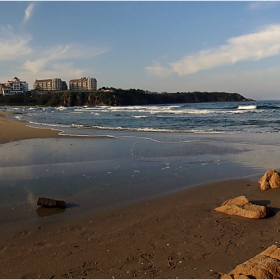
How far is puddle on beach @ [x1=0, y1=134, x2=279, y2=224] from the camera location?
5.43m

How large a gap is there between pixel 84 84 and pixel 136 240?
18675 centimetres

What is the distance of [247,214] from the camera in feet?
14.4

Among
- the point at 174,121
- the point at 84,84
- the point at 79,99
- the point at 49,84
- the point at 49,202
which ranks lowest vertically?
the point at 49,202

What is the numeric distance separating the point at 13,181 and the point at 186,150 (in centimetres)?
619

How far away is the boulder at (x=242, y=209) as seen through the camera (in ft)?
14.4

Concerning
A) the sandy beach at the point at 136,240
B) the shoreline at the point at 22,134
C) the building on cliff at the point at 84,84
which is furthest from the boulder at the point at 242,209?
the building on cliff at the point at 84,84

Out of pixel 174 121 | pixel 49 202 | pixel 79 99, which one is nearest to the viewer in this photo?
pixel 49 202

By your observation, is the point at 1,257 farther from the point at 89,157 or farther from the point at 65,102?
the point at 65,102

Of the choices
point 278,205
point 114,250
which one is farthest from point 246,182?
point 114,250

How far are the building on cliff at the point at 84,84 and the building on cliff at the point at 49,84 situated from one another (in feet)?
30.4

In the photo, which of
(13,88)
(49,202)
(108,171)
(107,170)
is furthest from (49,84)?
(49,202)

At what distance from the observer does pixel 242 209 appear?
4.45 m

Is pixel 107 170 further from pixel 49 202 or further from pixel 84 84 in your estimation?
pixel 84 84

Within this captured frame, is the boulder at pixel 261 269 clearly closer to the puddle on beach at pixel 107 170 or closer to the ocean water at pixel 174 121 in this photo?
the puddle on beach at pixel 107 170
